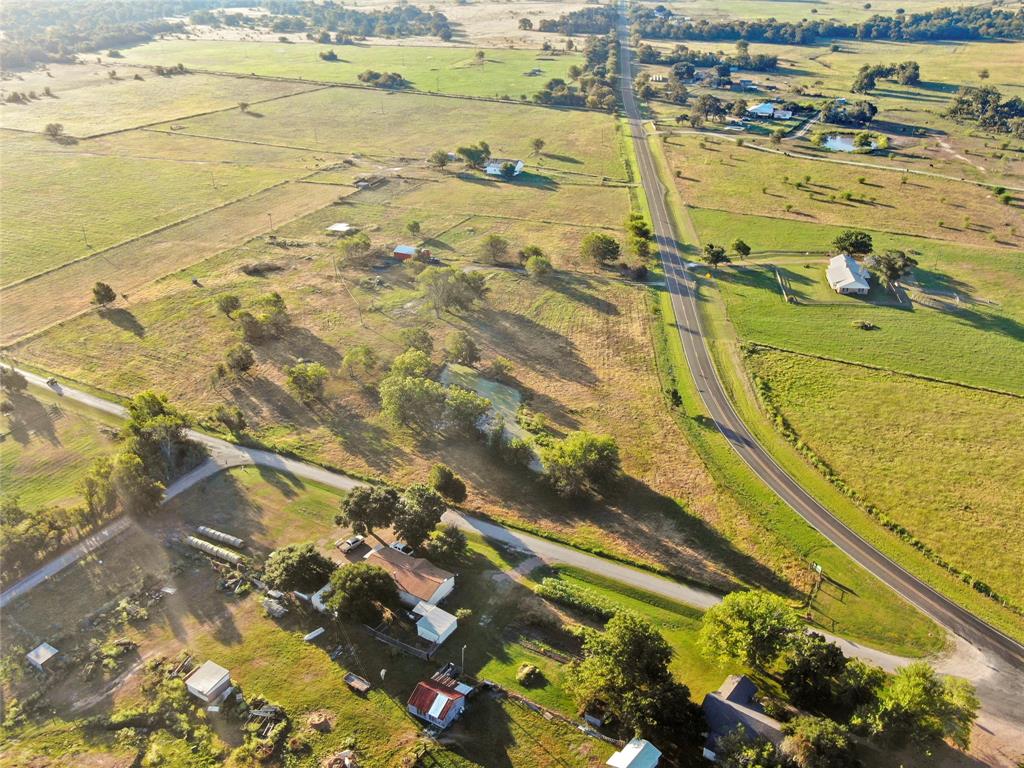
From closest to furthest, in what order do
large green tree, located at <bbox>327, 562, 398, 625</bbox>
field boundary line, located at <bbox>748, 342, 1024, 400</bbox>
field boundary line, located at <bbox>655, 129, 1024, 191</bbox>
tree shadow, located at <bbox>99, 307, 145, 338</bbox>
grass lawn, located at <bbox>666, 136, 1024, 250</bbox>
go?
large green tree, located at <bbox>327, 562, 398, 625</bbox>
field boundary line, located at <bbox>748, 342, 1024, 400</bbox>
tree shadow, located at <bbox>99, 307, 145, 338</bbox>
grass lawn, located at <bbox>666, 136, 1024, 250</bbox>
field boundary line, located at <bbox>655, 129, 1024, 191</bbox>

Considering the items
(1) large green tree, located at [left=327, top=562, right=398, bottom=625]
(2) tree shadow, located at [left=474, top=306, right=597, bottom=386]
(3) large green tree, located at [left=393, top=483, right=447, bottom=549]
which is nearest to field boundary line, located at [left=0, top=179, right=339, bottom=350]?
(2) tree shadow, located at [left=474, top=306, right=597, bottom=386]

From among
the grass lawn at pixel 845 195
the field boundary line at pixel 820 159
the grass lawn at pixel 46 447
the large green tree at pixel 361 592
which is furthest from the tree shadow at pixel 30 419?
the field boundary line at pixel 820 159

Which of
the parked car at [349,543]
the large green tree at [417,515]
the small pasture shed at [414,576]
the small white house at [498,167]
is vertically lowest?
the parked car at [349,543]

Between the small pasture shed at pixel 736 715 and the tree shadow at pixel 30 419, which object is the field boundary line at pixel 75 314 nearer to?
the tree shadow at pixel 30 419

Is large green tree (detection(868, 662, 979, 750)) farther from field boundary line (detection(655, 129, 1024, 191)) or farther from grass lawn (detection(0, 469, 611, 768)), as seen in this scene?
field boundary line (detection(655, 129, 1024, 191))

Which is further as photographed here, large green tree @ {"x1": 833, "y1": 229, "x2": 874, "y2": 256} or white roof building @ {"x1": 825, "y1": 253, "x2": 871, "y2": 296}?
large green tree @ {"x1": 833, "y1": 229, "x2": 874, "y2": 256}

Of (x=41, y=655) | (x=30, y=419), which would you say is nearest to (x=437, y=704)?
(x=41, y=655)
